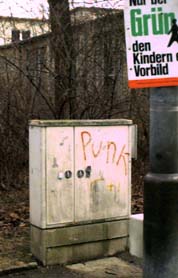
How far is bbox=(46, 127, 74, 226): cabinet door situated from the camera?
19.0 feet

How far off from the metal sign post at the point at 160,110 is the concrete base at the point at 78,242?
2.27 m

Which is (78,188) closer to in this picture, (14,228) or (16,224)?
(14,228)

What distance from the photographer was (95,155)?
20.0ft

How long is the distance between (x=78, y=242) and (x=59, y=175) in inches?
30.2

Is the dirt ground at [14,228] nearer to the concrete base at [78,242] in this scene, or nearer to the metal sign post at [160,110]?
the concrete base at [78,242]

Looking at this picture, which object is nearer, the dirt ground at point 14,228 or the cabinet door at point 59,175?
the cabinet door at point 59,175

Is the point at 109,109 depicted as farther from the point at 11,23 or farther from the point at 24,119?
the point at 11,23

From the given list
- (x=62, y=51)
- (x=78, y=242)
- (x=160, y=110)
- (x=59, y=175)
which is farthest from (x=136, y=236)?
(x=62, y=51)

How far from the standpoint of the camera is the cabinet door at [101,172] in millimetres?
6000

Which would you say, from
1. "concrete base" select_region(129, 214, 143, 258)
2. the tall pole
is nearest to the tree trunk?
"concrete base" select_region(129, 214, 143, 258)

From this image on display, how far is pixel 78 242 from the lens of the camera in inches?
238

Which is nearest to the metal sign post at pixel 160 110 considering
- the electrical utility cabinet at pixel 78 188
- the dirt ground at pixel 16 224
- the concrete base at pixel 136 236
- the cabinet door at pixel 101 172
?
the concrete base at pixel 136 236

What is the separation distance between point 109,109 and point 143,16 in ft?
20.7

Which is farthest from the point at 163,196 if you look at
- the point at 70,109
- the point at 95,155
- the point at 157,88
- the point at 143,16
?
the point at 70,109
